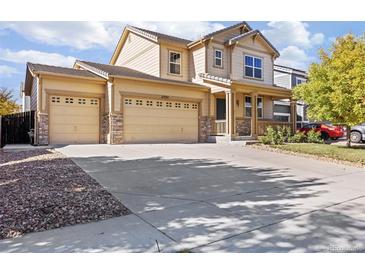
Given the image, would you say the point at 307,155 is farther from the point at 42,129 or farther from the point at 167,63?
the point at 42,129

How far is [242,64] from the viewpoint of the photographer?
19422 millimetres

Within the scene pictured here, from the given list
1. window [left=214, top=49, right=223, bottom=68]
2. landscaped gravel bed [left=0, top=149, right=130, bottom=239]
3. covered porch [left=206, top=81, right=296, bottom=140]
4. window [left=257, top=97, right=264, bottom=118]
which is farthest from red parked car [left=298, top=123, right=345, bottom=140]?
landscaped gravel bed [left=0, top=149, right=130, bottom=239]

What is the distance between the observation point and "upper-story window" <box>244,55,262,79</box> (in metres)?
19.7

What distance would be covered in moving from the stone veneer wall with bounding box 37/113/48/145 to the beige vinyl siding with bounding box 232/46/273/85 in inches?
469

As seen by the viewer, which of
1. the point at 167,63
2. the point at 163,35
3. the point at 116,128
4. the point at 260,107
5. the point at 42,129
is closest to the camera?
the point at 42,129

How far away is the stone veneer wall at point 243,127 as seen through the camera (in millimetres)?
17938

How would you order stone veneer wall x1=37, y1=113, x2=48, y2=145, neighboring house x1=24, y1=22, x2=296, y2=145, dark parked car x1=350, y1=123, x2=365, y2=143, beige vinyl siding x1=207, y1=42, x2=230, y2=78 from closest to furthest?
1. stone veneer wall x1=37, y1=113, x2=48, y2=145
2. neighboring house x1=24, y1=22, x2=296, y2=145
3. dark parked car x1=350, y1=123, x2=365, y2=143
4. beige vinyl siding x1=207, y1=42, x2=230, y2=78

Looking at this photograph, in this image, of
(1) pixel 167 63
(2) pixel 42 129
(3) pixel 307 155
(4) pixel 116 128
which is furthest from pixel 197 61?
(2) pixel 42 129

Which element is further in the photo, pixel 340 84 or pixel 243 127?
pixel 243 127

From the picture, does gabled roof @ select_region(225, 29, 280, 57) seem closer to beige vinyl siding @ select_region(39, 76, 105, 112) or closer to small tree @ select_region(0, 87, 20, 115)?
beige vinyl siding @ select_region(39, 76, 105, 112)

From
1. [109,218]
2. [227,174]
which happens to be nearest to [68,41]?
[227,174]

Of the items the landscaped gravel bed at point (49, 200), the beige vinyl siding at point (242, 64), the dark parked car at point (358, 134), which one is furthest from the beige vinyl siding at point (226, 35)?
the landscaped gravel bed at point (49, 200)

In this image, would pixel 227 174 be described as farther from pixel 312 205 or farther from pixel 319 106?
pixel 319 106

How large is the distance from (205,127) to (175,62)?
492 cm
